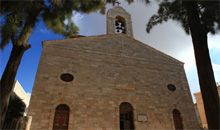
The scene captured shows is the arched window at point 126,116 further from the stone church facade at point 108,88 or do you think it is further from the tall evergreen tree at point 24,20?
the tall evergreen tree at point 24,20

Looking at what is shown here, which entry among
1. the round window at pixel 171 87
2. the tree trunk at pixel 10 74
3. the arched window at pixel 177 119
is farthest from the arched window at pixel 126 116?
the tree trunk at pixel 10 74

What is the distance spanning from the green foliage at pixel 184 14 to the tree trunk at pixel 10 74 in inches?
217

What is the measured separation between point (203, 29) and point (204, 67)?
1365 millimetres

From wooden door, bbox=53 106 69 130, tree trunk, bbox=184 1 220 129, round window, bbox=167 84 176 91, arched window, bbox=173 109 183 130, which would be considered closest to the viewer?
tree trunk, bbox=184 1 220 129

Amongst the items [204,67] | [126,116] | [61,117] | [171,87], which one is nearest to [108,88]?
[126,116]

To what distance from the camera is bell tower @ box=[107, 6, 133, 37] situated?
1353 cm

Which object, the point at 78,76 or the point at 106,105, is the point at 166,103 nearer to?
the point at 106,105

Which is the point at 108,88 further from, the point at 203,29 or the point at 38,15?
the point at 203,29

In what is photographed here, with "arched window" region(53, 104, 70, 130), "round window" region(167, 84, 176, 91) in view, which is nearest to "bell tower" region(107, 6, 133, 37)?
"round window" region(167, 84, 176, 91)

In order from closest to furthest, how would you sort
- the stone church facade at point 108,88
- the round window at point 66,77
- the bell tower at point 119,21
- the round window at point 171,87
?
the stone church facade at point 108,88 < the round window at point 66,77 < the round window at point 171,87 < the bell tower at point 119,21

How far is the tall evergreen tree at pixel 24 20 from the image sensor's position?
5.08 metres

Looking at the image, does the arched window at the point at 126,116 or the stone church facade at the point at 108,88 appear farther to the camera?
the arched window at the point at 126,116

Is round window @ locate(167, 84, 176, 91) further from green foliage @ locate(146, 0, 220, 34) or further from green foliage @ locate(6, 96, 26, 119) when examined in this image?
green foliage @ locate(6, 96, 26, 119)

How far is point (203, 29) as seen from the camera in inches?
203
